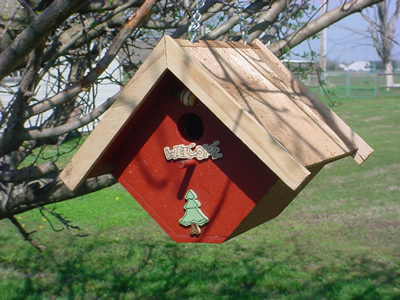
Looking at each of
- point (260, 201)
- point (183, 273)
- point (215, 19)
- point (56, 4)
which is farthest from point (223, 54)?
point (183, 273)

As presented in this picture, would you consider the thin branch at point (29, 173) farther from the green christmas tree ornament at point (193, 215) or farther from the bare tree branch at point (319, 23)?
the bare tree branch at point (319, 23)

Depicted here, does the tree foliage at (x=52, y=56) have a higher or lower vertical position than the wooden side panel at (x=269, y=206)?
higher

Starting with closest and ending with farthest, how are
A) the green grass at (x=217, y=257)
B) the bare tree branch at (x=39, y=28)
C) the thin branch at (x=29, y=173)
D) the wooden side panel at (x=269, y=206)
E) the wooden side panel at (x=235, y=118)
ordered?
the bare tree branch at (x=39, y=28), the wooden side panel at (x=235, y=118), the wooden side panel at (x=269, y=206), the thin branch at (x=29, y=173), the green grass at (x=217, y=257)

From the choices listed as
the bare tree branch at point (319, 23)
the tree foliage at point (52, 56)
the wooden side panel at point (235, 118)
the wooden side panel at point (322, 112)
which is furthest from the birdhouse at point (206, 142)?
the bare tree branch at point (319, 23)

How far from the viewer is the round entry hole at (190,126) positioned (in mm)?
2396

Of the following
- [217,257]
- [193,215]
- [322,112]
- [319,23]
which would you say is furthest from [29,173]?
[217,257]

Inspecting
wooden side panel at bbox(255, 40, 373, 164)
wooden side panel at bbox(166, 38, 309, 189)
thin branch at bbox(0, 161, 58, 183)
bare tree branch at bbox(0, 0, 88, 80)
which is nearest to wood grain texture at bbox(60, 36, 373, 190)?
wooden side panel at bbox(166, 38, 309, 189)

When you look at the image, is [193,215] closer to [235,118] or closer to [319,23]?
[235,118]

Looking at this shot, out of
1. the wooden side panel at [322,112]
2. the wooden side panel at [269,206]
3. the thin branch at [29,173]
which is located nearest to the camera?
the wooden side panel at [269,206]

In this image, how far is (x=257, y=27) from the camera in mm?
3564

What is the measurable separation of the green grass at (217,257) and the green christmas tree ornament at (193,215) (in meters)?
3.02

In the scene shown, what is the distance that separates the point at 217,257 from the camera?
6551 mm

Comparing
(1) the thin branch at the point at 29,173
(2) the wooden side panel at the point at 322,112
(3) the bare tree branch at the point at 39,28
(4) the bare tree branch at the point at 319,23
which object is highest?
(3) the bare tree branch at the point at 39,28

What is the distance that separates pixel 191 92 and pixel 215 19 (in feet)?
10.2
